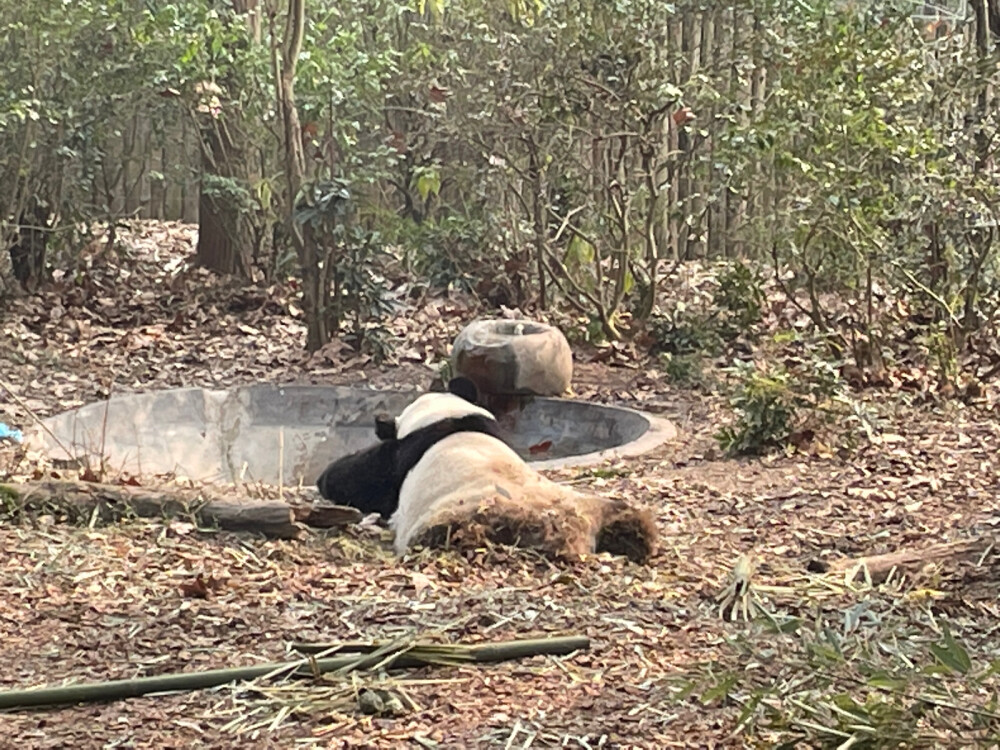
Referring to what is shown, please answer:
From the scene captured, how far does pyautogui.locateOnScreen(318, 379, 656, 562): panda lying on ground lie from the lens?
14.2 ft

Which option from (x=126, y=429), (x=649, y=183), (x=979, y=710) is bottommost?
(x=126, y=429)

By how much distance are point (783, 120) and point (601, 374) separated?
1856 millimetres

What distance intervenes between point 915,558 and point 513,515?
1.18m

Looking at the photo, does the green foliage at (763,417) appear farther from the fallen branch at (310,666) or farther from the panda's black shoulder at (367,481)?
the fallen branch at (310,666)

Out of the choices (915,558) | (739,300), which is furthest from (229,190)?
(915,558)

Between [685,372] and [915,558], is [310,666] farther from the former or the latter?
[685,372]

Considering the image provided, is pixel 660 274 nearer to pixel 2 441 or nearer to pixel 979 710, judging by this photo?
pixel 2 441

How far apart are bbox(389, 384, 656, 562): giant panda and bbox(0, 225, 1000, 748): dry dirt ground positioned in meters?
0.09

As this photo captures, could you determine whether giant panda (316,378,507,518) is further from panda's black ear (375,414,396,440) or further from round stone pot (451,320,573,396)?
round stone pot (451,320,573,396)

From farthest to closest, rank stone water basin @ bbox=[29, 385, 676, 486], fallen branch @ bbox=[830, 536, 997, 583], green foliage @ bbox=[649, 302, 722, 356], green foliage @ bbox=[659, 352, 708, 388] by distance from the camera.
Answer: green foliage @ bbox=[649, 302, 722, 356]
green foliage @ bbox=[659, 352, 708, 388]
stone water basin @ bbox=[29, 385, 676, 486]
fallen branch @ bbox=[830, 536, 997, 583]

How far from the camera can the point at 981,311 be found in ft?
26.7

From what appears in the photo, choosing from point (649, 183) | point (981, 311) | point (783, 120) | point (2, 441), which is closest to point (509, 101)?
point (649, 183)

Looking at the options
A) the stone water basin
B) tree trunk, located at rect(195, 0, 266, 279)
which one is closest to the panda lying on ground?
the stone water basin

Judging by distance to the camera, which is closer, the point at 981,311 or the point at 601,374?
the point at 981,311
